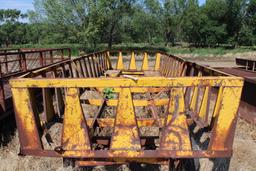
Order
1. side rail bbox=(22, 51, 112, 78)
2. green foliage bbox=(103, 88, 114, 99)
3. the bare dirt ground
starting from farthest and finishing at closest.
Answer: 1. green foliage bbox=(103, 88, 114, 99)
2. the bare dirt ground
3. side rail bbox=(22, 51, 112, 78)

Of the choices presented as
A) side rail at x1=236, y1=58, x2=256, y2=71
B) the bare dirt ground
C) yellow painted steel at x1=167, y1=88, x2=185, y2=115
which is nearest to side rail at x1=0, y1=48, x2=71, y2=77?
the bare dirt ground

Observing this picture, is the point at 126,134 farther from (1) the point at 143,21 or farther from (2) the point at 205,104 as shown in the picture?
(1) the point at 143,21

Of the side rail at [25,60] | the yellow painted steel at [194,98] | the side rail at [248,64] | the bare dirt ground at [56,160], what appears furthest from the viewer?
the side rail at [248,64]

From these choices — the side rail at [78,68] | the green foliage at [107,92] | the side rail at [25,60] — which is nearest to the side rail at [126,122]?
the side rail at [78,68]

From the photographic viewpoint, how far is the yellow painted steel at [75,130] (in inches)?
105

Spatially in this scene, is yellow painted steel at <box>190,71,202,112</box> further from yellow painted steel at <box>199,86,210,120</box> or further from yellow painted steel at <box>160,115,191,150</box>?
yellow painted steel at <box>160,115,191,150</box>

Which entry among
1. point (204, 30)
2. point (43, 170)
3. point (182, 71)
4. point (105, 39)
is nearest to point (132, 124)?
point (43, 170)

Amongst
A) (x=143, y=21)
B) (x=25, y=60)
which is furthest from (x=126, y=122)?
(x=143, y=21)

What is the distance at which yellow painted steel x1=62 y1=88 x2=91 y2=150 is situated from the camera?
2.67 metres

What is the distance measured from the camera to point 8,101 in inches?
211

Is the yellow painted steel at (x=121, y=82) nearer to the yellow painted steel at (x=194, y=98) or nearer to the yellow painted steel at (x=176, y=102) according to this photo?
the yellow painted steel at (x=176, y=102)

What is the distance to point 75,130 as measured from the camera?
270cm

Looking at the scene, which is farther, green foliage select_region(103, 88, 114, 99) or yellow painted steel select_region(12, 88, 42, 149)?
green foliage select_region(103, 88, 114, 99)

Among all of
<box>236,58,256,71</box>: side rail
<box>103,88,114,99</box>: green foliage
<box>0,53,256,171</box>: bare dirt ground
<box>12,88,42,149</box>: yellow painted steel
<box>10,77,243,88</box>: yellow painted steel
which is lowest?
<box>0,53,256,171</box>: bare dirt ground
